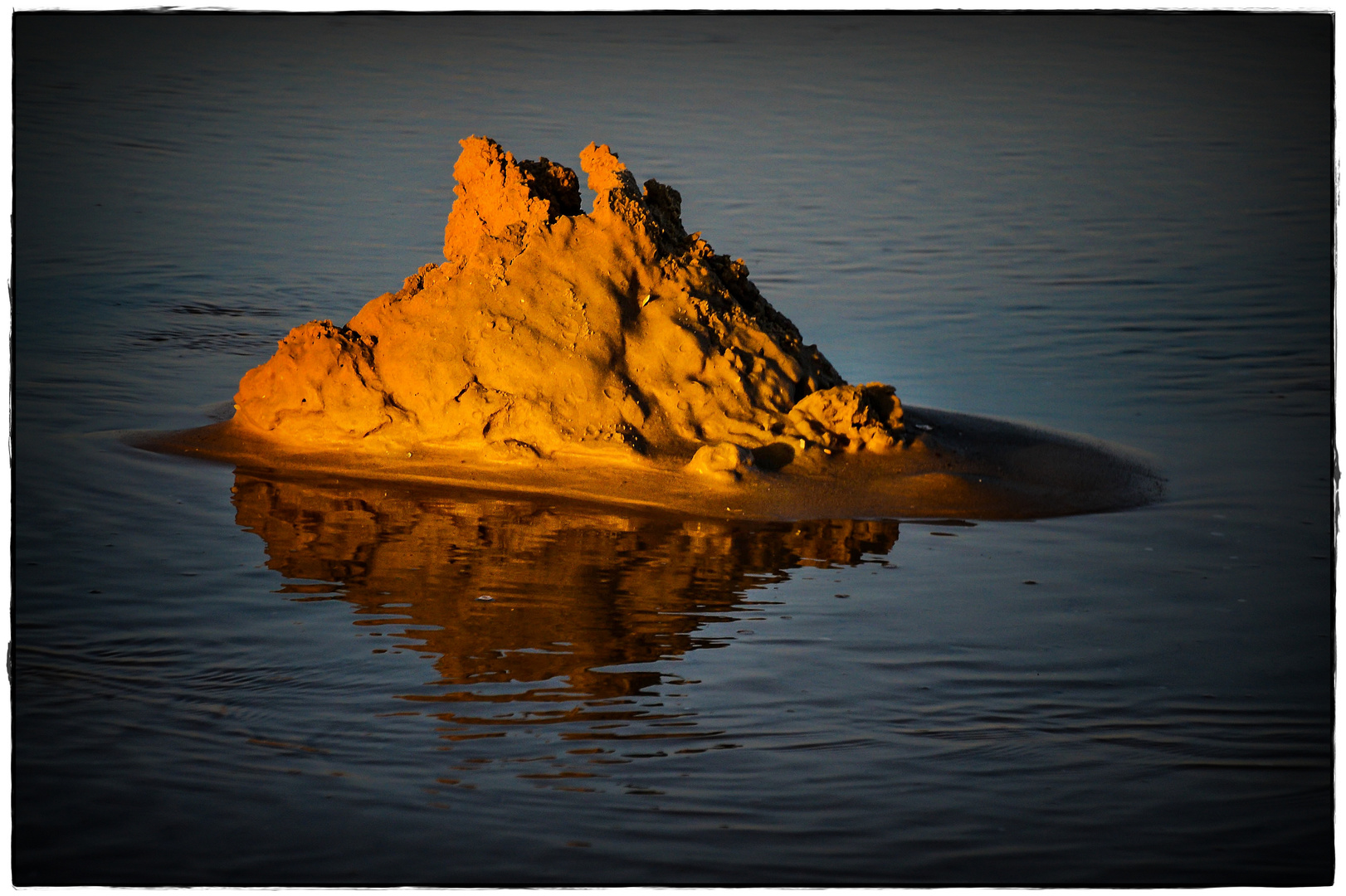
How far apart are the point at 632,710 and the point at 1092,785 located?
1.51m

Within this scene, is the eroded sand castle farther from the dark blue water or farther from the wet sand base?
the dark blue water

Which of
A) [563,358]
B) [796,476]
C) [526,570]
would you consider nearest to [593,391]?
[563,358]

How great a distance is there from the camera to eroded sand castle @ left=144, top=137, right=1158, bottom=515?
7648 mm

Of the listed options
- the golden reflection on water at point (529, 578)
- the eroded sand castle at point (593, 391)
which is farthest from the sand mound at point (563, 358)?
the golden reflection on water at point (529, 578)

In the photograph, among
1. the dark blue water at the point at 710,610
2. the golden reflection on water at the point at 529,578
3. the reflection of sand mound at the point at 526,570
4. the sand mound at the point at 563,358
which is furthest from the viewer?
the sand mound at the point at 563,358

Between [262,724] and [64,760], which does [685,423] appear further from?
[64,760]

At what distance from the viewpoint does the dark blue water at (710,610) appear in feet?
13.7

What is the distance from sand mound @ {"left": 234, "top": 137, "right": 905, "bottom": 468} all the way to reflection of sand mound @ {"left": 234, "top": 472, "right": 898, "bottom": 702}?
56 cm

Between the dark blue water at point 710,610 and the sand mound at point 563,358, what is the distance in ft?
1.80

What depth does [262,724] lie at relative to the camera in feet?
15.9

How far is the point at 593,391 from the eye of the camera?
25.7 feet

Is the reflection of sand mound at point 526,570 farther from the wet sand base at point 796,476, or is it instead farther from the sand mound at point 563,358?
the sand mound at point 563,358

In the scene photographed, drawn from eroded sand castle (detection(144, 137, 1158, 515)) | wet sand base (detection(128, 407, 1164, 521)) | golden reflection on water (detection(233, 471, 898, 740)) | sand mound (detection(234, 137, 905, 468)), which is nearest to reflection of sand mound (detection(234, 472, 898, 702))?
golden reflection on water (detection(233, 471, 898, 740))

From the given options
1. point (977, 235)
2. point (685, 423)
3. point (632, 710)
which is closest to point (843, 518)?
point (685, 423)
